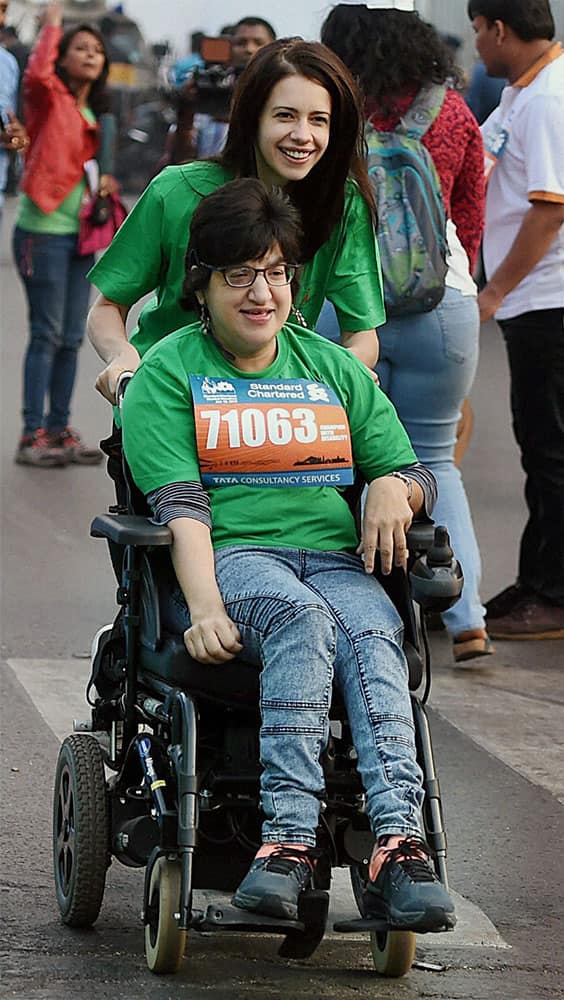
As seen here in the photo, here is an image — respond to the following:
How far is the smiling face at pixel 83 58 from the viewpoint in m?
9.80

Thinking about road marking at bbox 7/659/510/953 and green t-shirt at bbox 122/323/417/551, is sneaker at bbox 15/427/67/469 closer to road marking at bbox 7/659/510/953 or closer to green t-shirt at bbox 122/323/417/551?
road marking at bbox 7/659/510/953

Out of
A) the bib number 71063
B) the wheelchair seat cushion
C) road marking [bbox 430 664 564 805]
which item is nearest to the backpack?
road marking [bbox 430 664 564 805]

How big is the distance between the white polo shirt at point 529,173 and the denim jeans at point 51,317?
3.29 meters

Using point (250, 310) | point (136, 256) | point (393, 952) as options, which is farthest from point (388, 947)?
point (136, 256)

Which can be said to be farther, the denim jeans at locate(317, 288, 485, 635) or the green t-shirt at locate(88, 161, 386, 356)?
the denim jeans at locate(317, 288, 485, 635)

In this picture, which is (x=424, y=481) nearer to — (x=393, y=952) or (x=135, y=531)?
(x=135, y=531)

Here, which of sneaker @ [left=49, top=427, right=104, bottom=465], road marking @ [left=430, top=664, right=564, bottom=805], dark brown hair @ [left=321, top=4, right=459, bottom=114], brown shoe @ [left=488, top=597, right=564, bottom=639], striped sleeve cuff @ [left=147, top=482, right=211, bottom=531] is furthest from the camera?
sneaker @ [left=49, top=427, right=104, bottom=465]

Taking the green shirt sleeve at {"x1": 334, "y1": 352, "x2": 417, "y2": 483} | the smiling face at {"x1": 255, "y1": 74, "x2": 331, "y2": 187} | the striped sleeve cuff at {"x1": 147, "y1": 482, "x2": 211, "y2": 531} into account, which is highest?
the smiling face at {"x1": 255, "y1": 74, "x2": 331, "y2": 187}

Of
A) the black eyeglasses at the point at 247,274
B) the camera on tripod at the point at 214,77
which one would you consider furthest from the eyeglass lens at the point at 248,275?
the camera on tripod at the point at 214,77

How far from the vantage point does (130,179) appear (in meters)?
28.6

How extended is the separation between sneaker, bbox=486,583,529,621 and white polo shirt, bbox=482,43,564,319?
1.04 meters

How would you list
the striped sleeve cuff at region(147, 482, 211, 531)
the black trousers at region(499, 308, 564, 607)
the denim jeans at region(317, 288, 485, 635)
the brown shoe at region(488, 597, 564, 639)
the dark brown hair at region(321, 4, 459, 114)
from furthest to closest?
the brown shoe at region(488, 597, 564, 639) → the black trousers at region(499, 308, 564, 607) → the denim jeans at region(317, 288, 485, 635) → the dark brown hair at region(321, 4, 459, 114) → the striped sleeve cuff at region(147, 482, 211, 531)

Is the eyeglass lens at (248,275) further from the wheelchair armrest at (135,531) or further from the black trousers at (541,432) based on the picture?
the black trousers at (541,432)

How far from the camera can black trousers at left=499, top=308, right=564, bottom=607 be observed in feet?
22.6
